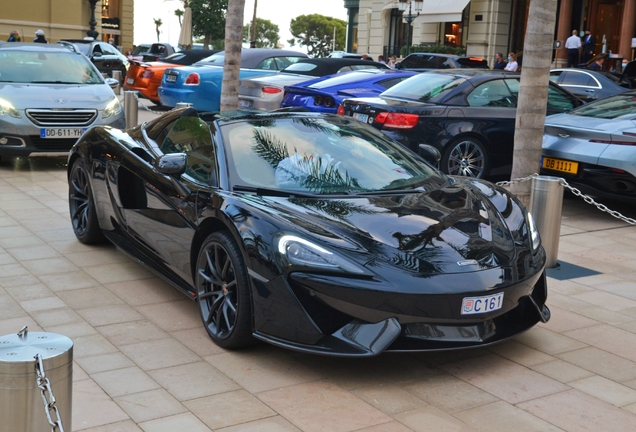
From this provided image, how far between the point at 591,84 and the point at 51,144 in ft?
34.2

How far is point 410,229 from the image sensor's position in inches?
185

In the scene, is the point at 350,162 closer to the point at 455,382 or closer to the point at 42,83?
the point at 455,382

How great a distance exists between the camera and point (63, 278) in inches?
247

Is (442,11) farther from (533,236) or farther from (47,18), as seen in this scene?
(533,236)

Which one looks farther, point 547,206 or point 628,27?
point 628,27

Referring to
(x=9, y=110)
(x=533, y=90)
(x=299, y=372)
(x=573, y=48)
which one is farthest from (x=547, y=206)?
(x=573, y=48)

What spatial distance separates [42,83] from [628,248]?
787cm

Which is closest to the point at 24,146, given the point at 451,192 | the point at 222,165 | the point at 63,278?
the point at 63,278

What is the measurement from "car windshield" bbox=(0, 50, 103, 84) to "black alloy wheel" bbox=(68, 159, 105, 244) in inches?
190

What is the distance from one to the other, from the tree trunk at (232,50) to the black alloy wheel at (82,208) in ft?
15.3

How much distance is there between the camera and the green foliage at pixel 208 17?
77.8 metres

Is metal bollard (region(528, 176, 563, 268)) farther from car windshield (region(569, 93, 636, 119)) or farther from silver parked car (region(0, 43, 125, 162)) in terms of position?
silver parked car (region(0, 43, 125, 162))

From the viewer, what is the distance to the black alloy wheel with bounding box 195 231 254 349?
463 cm

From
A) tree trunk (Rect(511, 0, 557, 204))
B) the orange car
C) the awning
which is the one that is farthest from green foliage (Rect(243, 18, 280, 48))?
tree trunk (Rect(511, 0, 557, 204))
